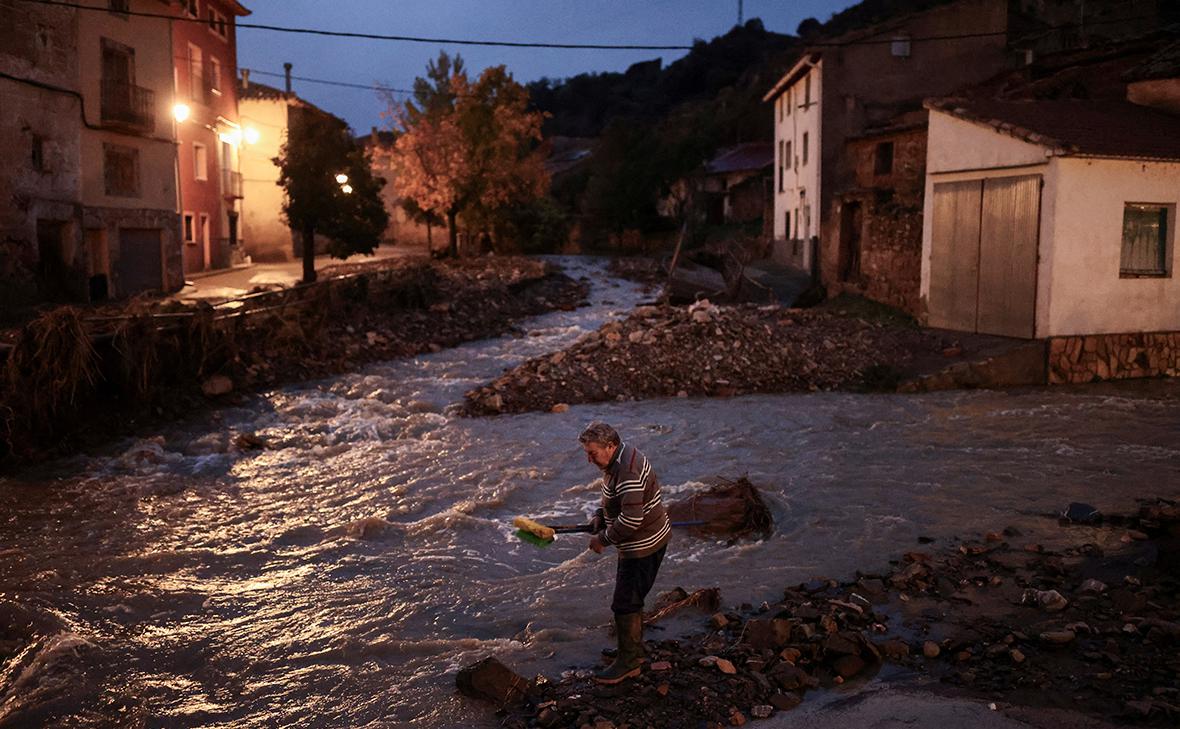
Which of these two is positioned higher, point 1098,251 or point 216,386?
point 1098,251

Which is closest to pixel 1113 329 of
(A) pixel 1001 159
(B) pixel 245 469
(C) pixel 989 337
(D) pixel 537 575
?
(C) pixel 989 337

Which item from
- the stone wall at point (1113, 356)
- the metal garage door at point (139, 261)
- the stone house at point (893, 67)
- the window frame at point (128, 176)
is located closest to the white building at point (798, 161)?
the stone house at point (893, 67)

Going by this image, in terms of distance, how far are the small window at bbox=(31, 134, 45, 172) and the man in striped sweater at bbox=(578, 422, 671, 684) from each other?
68.5 feet

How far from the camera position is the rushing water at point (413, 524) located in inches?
243

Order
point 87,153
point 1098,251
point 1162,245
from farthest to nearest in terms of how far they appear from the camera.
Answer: point 87,153
point 1162,245
point 1098,251

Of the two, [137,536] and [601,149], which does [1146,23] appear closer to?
[601,149]

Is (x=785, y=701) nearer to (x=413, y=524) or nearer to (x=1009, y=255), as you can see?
(x=413, y=524)

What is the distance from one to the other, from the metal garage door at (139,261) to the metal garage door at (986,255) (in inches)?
809

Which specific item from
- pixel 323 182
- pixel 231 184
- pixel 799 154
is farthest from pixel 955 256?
pixel 231 184

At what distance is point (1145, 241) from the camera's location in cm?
1575

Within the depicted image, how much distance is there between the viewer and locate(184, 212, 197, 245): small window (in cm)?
3047

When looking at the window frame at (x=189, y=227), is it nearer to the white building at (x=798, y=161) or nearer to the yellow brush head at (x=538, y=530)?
the white building at (x=798, y=161)

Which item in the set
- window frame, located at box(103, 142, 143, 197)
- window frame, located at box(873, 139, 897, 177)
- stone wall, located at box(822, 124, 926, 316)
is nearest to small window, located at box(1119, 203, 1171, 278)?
stone wall, located at box(822, 124, 926, 316)

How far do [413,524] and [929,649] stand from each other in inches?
213
